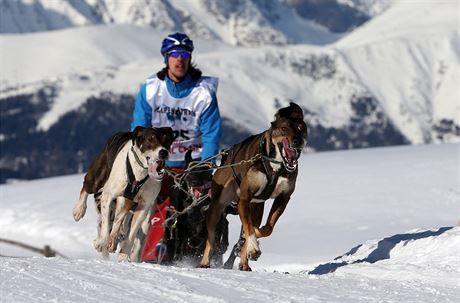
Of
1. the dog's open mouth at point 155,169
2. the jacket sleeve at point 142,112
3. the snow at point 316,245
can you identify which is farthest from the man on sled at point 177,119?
the dog's open mouth at point 155,169

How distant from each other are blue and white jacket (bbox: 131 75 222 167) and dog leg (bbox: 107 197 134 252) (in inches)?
45.8

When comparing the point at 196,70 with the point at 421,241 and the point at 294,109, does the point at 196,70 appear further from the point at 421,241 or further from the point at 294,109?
the point at 421,241

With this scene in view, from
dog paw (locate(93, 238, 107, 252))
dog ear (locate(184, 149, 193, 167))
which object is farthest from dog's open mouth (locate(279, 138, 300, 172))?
dog ear (locate(184, 149, 193, 167))

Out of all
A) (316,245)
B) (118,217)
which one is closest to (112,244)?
(118,217)

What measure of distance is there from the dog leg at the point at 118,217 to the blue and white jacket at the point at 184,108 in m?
1.16

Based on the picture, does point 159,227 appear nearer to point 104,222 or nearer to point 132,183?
point 104,222

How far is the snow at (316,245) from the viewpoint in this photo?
25.2 feet

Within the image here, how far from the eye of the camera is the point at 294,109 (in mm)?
9047

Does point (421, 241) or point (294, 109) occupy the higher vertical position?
point (294, 109)

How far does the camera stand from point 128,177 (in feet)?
30.1

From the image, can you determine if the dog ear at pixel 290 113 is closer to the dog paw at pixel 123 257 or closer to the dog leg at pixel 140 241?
the dog leg at pixel 140 241

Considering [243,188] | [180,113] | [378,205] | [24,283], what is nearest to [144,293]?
[24,283]

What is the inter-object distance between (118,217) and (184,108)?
1.44m

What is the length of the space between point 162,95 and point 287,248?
12128 mm
